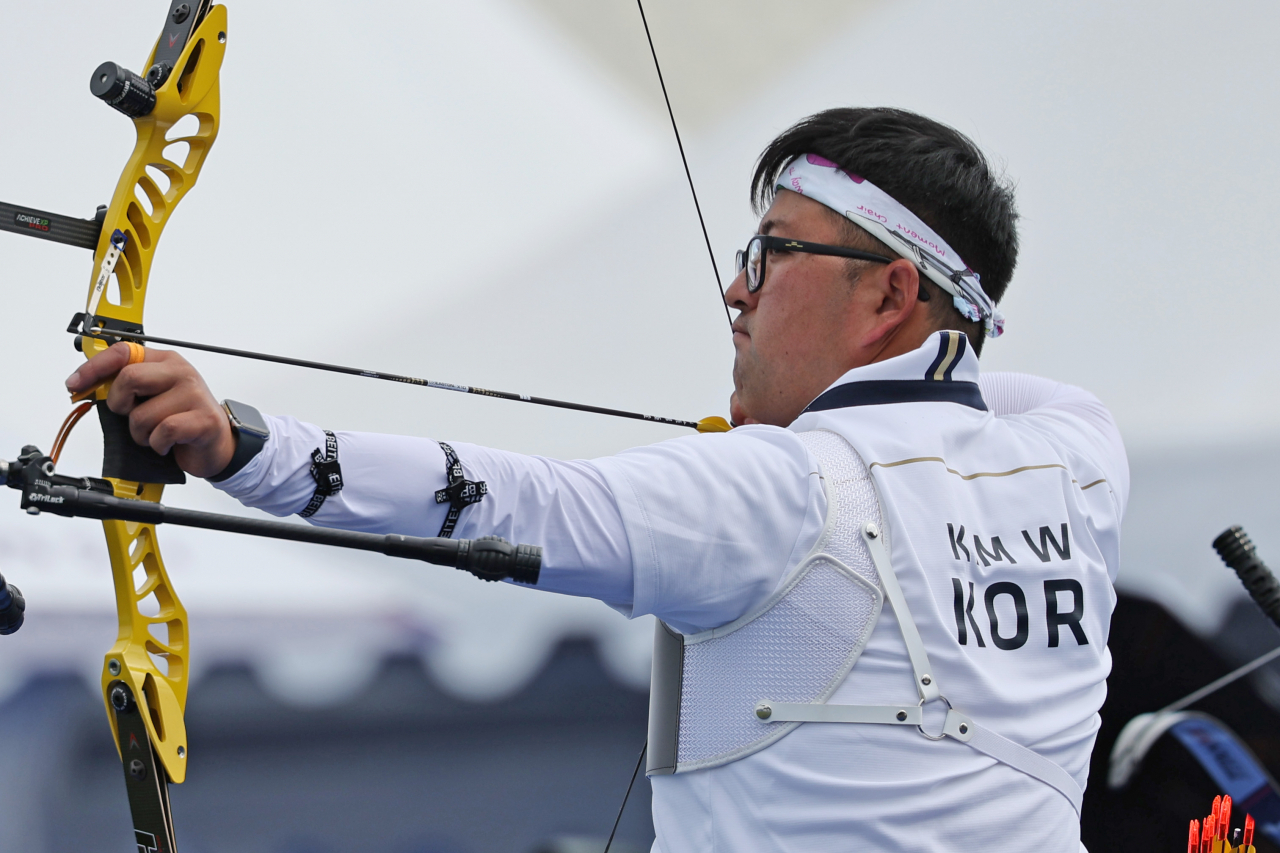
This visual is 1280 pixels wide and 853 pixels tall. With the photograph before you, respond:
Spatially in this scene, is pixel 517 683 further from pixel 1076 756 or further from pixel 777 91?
pixel 777 91

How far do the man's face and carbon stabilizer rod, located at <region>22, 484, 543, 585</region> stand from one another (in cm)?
61

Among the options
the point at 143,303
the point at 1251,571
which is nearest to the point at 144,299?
the point at 143,303

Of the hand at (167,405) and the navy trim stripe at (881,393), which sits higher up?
the hand at (167,405)

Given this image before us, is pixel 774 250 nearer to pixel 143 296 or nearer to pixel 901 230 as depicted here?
pixel 901 230

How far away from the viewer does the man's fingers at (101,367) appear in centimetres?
73

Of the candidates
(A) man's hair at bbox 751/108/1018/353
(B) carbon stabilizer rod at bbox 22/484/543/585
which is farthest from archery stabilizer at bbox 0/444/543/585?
(A) man's hair at bbox 751/108/1018/353

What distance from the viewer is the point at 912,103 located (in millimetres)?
2270

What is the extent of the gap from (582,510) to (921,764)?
1.28 feet

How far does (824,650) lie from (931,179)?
67cm

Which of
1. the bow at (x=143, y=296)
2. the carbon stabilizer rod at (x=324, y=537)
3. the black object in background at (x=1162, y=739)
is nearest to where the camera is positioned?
the carbon stabilizer rod at (x=324, y=537)

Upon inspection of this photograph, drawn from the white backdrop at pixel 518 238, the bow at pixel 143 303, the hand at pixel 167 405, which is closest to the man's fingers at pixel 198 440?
the hand at pixel 167 405

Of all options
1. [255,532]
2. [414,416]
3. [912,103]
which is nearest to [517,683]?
[414,416]

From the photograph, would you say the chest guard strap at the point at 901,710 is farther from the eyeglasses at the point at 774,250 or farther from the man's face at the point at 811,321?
the eyeglasses at the point at 774,250

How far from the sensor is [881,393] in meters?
1.06
